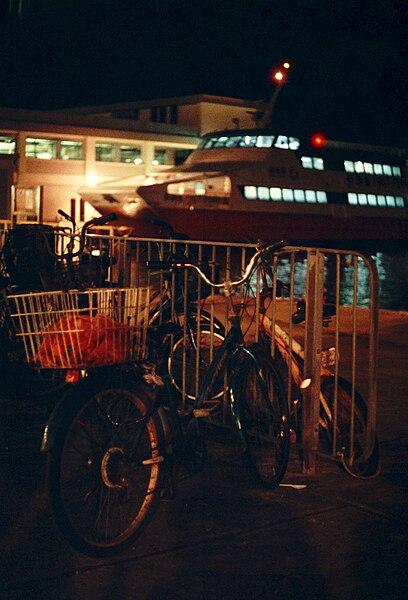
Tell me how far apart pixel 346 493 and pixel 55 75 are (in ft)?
217

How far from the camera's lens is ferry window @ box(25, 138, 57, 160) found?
42.9 meters

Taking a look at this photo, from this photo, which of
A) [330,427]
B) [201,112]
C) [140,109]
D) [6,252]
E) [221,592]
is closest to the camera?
[221,592]

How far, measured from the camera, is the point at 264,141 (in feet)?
136

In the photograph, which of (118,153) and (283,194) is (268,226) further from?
(118,153)

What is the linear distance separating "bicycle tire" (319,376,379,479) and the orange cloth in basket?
192 centimetres

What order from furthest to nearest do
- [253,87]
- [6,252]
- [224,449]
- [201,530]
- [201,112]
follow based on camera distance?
1. [253,87]
2. [201,112]
3. [6,252]
4. [224,449]
5. [201,530]

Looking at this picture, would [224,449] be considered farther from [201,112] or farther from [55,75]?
[55,75]

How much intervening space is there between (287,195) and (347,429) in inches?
1355

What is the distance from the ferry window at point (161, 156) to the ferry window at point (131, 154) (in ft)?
4.81

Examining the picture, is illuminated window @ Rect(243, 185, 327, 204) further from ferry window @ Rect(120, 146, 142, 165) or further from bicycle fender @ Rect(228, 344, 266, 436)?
bicycle fender @ Rect(228, 344, 266, 436)

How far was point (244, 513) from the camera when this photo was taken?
494cm

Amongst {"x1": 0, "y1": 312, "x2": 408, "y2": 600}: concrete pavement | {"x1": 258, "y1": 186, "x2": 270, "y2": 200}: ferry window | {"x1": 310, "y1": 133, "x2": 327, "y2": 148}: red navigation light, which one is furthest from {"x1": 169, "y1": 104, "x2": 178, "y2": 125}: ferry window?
{"x1": 0, "y1": 312, "x2": 408, "y2": 600}: concrete pavement

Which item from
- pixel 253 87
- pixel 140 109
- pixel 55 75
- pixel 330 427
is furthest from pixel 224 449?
pixel 55 75

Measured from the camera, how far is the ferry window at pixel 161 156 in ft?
158
